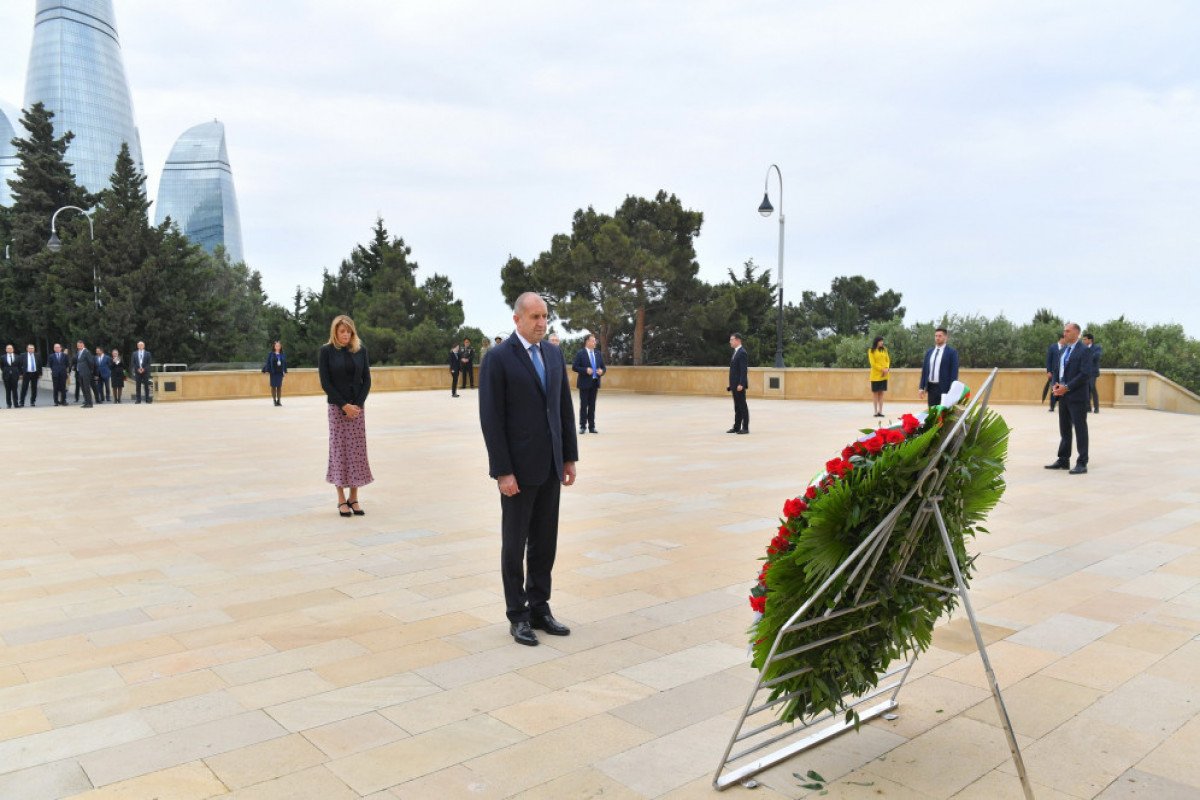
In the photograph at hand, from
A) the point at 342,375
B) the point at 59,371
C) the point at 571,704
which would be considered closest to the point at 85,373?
the point at 59,371

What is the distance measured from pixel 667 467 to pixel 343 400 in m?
4.78

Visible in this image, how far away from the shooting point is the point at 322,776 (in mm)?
3223

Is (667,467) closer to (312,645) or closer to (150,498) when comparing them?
(150,498)

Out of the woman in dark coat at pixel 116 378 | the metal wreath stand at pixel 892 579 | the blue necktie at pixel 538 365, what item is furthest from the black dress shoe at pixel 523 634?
the woman in dark coat at pixel 116 378

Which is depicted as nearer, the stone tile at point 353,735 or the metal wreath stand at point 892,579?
the metal wreath stand at point 892,579

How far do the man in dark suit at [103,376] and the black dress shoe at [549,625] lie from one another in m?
26.1

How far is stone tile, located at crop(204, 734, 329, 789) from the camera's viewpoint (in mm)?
3227

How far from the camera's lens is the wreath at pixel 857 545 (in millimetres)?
2959

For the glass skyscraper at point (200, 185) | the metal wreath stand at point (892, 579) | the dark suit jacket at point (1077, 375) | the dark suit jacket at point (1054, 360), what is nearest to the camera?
the metal wreath stand at point (892, 579)

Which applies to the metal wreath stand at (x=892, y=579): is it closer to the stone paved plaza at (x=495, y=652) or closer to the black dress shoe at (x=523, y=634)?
the stone paved plaza at (x=495, y=652)

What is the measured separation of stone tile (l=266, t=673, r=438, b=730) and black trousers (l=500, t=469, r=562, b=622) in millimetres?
754

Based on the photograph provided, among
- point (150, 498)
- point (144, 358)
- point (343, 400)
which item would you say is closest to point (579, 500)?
point (343, 400)

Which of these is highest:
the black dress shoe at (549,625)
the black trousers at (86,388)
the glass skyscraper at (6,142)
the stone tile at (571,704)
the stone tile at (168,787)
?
the glass skyscraper at (6,142)

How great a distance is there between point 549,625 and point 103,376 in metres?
26.2
